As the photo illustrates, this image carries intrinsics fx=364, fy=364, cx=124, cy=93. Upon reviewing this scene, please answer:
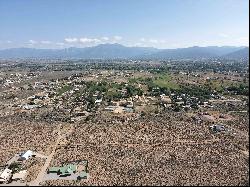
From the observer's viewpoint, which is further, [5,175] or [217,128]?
[217,128]

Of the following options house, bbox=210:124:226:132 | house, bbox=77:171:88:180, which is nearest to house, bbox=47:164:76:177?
house, bbox=77:171:88:180

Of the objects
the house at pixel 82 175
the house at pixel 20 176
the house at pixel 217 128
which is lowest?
the house at pixel 20 176

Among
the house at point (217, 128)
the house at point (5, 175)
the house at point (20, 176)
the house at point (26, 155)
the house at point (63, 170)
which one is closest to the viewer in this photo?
the house at point (5, 175)

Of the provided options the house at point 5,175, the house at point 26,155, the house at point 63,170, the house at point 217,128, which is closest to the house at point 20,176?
the house at point 5,175

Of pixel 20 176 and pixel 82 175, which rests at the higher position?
pixel 82 175

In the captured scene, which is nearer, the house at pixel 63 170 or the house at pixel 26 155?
the house at pixel 63 170

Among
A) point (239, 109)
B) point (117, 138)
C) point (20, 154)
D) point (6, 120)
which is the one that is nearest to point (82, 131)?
point (117, 138)

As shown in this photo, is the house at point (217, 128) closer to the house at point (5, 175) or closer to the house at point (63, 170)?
the house at point (63, 170)

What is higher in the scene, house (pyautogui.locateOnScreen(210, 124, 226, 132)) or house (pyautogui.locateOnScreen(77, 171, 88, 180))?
house (pyautogui.locateOnScreen(210, 124, 226, 132))

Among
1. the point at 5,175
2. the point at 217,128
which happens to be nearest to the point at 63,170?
the point at 5,175

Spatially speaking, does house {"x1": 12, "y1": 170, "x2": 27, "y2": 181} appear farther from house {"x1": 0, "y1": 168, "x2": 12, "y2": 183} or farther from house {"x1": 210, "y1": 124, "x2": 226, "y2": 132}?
house {"x1": 210, "y1": 124, "x2": 226, "y2": 132}

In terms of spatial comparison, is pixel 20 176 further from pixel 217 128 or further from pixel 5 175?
pixel 217 128
